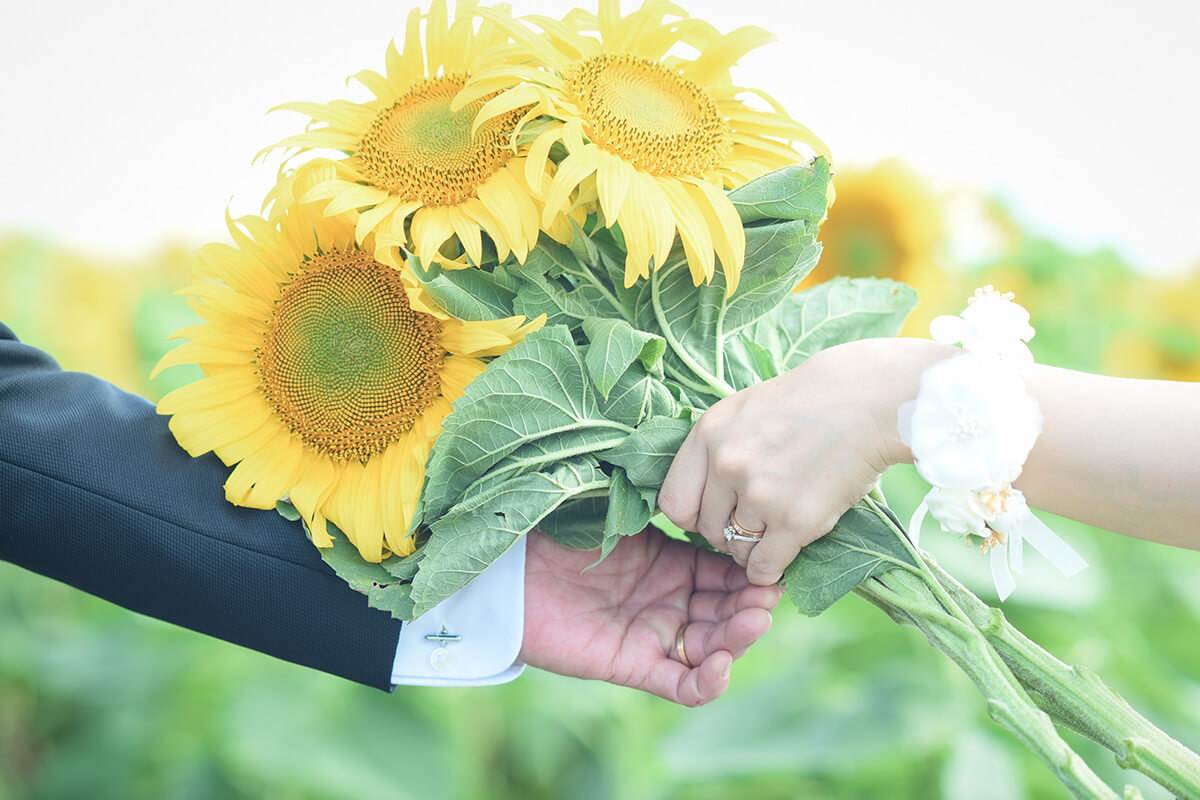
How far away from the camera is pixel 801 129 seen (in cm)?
79

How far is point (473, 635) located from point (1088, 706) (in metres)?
0.53

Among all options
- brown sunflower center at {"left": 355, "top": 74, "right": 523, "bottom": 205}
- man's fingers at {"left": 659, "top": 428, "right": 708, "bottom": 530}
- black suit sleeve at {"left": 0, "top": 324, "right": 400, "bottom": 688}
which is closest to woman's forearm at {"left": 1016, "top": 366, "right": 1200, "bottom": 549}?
man's fingers at {"left": 659, "top": 428, "right": 708, "bottom": 530}

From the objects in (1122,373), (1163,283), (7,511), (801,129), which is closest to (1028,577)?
(1122,373)

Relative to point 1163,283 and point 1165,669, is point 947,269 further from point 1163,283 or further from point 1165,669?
point 1165,669

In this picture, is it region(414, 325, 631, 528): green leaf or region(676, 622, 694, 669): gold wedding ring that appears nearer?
region(414, 325, 631, 528): green leaf

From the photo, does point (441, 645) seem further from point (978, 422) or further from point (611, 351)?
point (978, 422)

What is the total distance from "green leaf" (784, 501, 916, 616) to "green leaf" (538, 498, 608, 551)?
0.65ft

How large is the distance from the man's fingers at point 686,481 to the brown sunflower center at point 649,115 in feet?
0.73

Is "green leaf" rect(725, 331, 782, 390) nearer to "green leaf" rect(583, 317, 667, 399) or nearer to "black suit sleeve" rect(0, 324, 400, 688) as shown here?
"green leaf" rect(583, 317, 667, 399)

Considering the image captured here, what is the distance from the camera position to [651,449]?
2.53 ft

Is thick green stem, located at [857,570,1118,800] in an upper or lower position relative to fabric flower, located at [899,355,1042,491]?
lower

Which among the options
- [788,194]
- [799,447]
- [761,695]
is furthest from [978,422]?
[761,695]

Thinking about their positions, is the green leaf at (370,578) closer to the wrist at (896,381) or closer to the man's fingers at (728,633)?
the man's fingers at (728,633)

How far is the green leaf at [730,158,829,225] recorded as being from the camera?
73 centimetres
